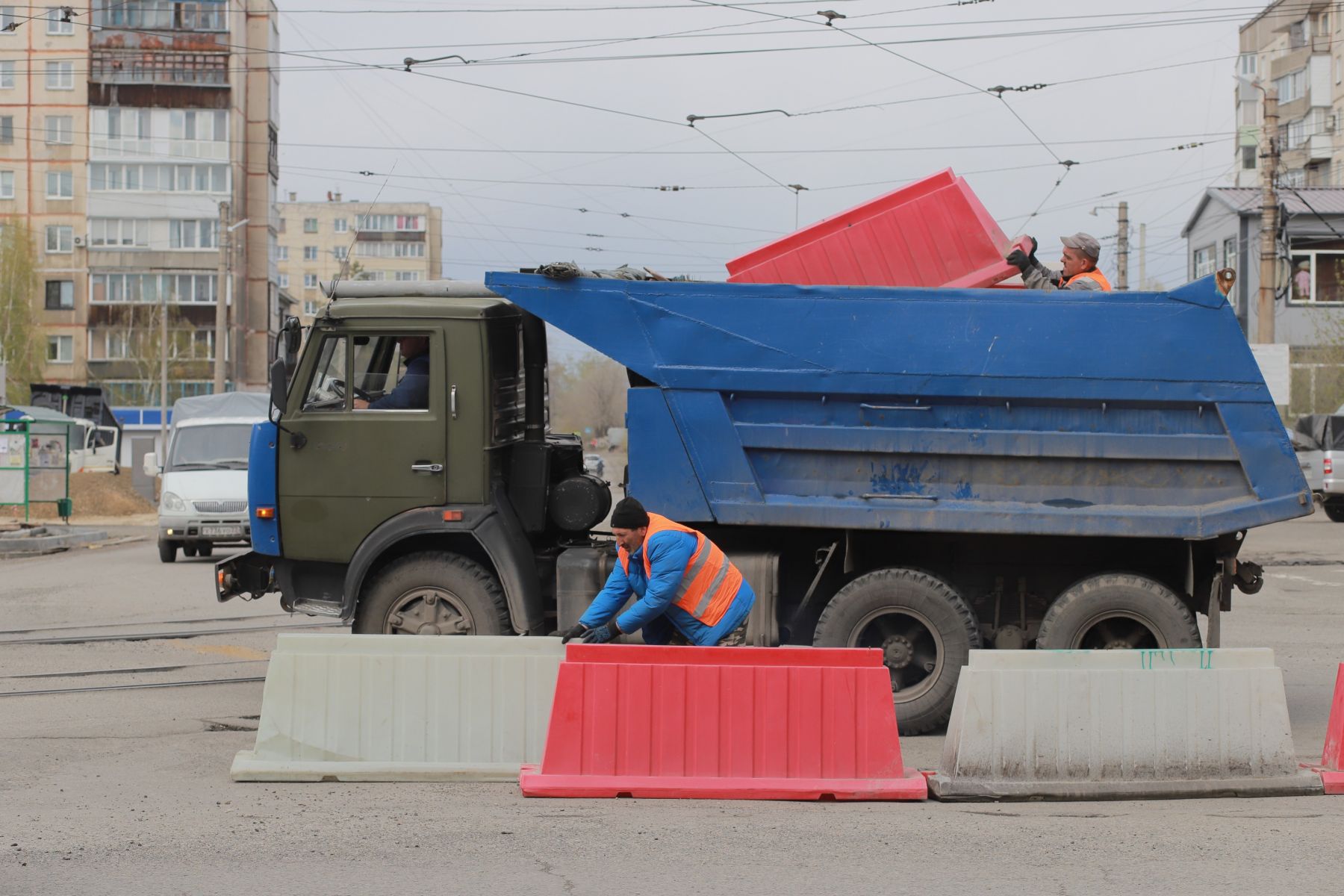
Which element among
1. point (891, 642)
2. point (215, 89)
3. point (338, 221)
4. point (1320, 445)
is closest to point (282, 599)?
point (891, 642)

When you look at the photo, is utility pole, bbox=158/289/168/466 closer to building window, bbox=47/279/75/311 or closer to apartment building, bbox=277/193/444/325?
building window, bbox=47/279/75/311

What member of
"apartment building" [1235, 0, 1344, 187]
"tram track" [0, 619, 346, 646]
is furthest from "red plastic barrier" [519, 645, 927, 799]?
"apartment building" [1235, 0, 1344, 187]

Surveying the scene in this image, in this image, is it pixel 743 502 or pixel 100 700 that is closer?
pixel 743 502

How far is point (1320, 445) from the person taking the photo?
3006 centimetres

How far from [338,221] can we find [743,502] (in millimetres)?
122964

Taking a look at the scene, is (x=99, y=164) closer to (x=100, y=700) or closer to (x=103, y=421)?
A: (x=103, y=421)

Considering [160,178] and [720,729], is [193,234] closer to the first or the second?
[160,178]

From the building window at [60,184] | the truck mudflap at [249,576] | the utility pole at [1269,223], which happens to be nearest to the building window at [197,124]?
the building window at [60,184]

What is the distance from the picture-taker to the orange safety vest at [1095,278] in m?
8.73

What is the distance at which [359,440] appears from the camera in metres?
8.95

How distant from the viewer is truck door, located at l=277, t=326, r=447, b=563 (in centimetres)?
888

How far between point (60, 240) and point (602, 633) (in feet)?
246

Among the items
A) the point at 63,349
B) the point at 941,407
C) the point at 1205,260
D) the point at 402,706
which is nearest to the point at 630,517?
the point at 402,706

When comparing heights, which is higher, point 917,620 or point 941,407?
point 941,407
